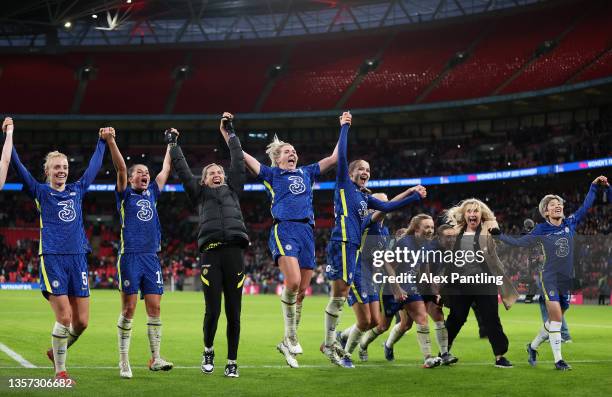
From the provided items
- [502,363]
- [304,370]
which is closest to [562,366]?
[502,363]

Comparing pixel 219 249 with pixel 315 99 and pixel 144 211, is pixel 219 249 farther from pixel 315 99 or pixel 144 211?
pixel 315 99

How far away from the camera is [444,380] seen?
9922 millimetres

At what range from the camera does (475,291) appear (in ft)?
37.7

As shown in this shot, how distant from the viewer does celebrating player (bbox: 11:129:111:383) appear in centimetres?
903

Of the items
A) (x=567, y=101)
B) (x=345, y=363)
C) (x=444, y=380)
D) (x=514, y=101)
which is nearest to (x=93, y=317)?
(x=345, y=363)

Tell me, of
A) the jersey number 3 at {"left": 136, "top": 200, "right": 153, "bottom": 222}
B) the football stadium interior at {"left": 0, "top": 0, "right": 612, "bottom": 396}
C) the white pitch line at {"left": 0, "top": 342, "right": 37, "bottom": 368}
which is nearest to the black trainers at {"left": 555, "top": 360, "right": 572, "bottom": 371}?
the jersey number 3 at {"left": 136, "top": 200, "right": 153, "bottom": 222}

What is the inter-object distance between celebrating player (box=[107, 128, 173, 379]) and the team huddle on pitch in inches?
0.6

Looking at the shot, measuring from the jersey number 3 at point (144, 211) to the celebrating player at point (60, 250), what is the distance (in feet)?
3.06

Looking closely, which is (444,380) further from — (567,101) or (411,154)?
(411,154)

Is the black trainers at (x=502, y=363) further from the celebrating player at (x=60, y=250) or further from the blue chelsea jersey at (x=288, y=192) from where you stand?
the celebrating player at (x=60, y=250)

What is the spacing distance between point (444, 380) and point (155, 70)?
5191 cm

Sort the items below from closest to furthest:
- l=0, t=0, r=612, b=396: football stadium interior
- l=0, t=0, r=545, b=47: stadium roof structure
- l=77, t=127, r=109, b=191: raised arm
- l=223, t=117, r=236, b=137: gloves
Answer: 1. l=77, t=127, r=109, b=191: raised arm
2. l=223, t=117, r=236, b=137: gloves
3. l=0, t=0, r=612, b=396: football stadium interior
4. l=0, t=0, r=545, b=47: stadium roof structure

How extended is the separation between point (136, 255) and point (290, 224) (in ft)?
6.21

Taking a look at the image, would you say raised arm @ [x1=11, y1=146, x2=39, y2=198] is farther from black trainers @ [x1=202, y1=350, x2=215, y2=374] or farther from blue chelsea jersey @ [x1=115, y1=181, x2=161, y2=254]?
black trainers @ [x1=202, y1=350, x2=215, y2=374]
